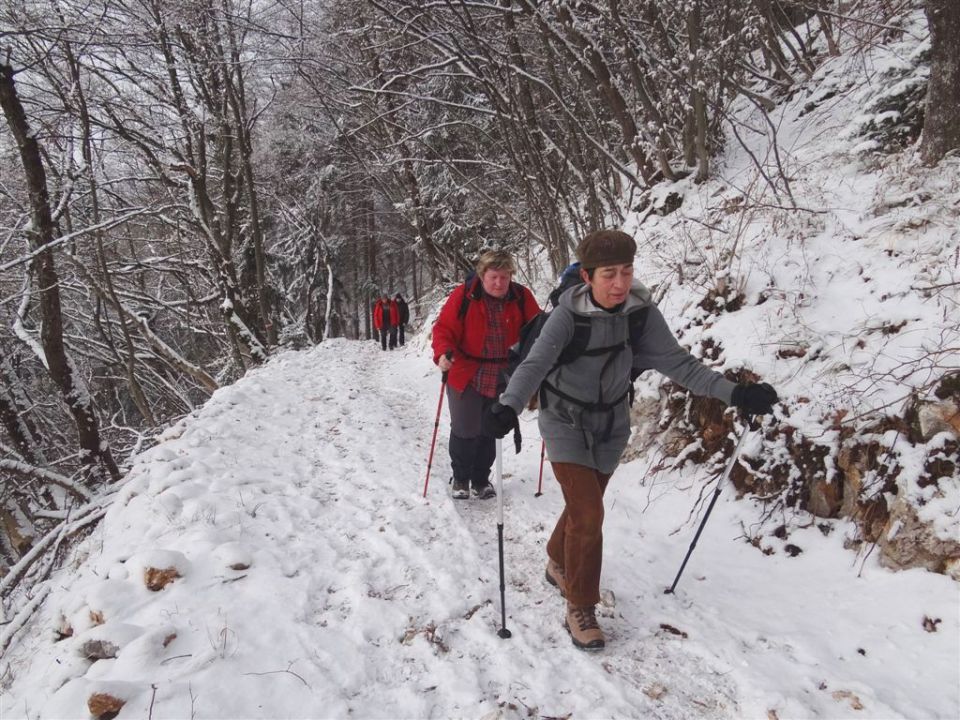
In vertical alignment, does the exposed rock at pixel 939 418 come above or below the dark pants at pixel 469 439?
above

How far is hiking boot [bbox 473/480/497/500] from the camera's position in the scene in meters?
4.95

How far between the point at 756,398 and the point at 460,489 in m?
3.03

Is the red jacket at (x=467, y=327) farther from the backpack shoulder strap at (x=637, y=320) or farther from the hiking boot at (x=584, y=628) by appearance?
the hiking boot at (x=584, y=628)

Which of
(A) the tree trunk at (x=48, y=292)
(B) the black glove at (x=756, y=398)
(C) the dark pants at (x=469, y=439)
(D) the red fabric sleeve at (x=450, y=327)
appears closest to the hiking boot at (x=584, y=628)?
(B) the black glove at (x=756, y=398)

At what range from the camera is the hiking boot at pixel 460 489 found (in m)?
4.91

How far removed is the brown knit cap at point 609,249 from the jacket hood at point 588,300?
180 mm

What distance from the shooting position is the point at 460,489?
4.95 meters

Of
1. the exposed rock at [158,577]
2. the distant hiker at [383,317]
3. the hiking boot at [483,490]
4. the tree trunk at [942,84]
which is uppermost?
the tree trunk at [942,84]

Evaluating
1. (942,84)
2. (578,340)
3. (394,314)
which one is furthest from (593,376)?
(394,314)

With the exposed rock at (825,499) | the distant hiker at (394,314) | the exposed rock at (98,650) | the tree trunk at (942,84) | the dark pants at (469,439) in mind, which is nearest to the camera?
the exposed rock at (98,650)

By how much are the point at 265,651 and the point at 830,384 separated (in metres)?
4.19

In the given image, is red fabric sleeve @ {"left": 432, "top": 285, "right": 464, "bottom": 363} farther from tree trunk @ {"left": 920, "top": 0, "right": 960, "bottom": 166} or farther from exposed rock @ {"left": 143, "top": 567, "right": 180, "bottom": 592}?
tree trunk @ {"left": 920, "top": 0, "right": 960, "bottom": 166}

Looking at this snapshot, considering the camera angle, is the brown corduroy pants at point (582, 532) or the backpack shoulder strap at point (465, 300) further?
the backpack shoulder strap at point (465, 300)

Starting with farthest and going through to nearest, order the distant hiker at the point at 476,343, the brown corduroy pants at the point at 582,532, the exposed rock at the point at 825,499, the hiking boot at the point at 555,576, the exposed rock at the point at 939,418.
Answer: the distant hiker at the point at 476,343 → the exposed rock at the point at 825,499 → the hiking boot at the point at 555,576 → the exposed rock at the point at 939,418 → the brown corduroy pants at the point at 582,532
